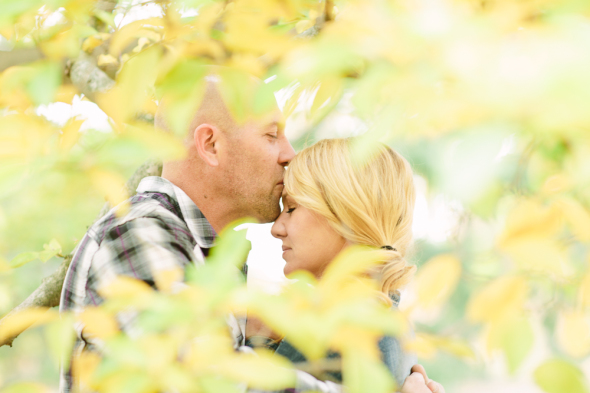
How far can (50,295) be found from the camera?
1.74 m

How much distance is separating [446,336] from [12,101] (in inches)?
30.3

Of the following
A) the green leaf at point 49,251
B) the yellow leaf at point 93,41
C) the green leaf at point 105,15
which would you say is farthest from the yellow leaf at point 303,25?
the green leaf at point 49,251

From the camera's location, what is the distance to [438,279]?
0.56 meters

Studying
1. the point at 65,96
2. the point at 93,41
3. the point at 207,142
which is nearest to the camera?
the point at 65,96

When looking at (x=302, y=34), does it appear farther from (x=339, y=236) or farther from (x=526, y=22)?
(x=339, y=236)

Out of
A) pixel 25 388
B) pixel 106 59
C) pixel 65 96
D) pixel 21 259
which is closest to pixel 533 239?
pixel 25 388

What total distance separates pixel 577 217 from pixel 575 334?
0.65ft

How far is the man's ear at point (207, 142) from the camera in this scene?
1.82 m

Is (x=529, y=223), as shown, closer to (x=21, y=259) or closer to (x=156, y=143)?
(x=156, y=143)

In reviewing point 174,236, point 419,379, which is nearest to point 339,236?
point 419,379

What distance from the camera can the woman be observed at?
176 centimetres

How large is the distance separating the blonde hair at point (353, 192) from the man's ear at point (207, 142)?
0.31 meters

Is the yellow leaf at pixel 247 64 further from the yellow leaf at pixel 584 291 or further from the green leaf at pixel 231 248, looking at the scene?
the yellow leaf at pixel 584 291

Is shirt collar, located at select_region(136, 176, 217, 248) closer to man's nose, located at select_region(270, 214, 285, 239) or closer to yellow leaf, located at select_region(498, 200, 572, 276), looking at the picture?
man's nose, located at select_region(270, 214, 285, 239)
